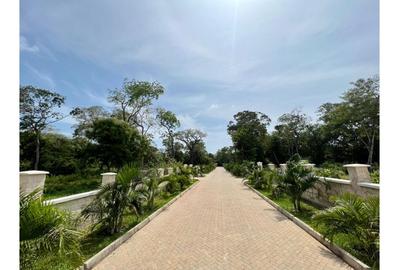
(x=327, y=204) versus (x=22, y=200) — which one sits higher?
(x=22, y=200)

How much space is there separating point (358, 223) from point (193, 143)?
58.0 metres

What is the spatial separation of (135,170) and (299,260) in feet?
15.1

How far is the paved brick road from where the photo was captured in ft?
16.6

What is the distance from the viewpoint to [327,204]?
10461mm

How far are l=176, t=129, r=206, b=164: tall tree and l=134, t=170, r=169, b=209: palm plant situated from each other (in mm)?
44765

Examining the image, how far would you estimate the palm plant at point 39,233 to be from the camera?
12.0 feet

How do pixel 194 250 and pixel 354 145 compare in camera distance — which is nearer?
pixel 194 250

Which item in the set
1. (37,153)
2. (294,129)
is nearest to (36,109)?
(37,153)

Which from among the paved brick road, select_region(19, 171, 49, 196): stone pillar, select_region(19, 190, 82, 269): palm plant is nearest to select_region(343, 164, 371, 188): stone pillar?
the paved brick road

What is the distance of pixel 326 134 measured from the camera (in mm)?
46156

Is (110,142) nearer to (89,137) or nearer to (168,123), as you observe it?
(89,137)

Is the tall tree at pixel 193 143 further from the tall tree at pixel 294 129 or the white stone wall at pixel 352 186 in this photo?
the white stone wall at pixel 352 186

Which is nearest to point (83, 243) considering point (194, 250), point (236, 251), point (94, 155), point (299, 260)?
point (194, 250)

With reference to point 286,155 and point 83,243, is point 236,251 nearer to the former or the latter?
point 83,243
